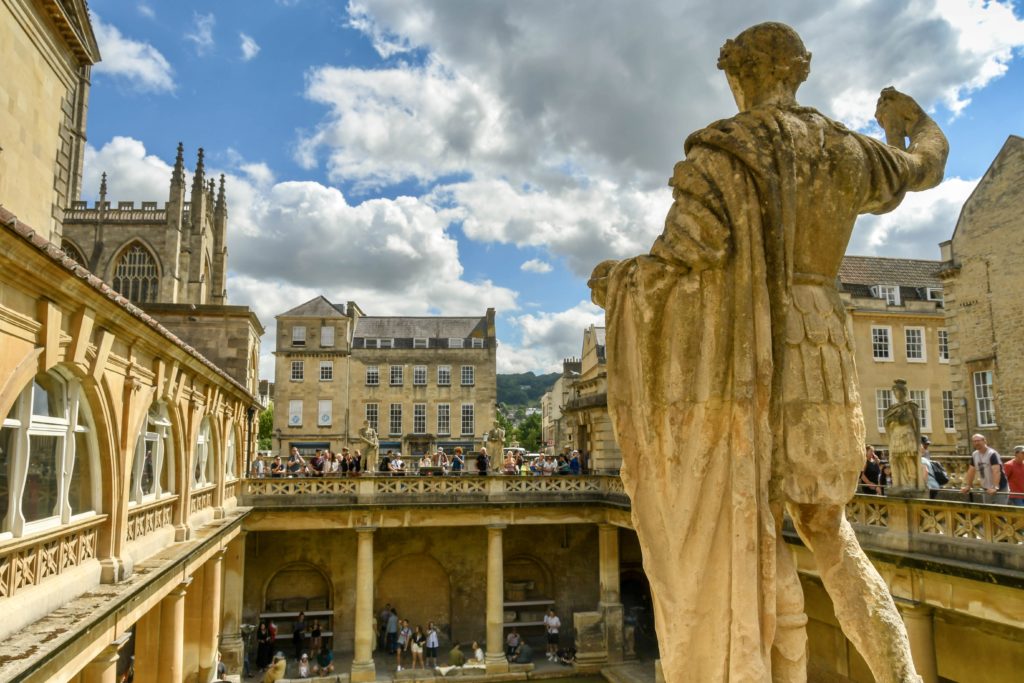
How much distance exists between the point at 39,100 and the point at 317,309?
33.4 meters

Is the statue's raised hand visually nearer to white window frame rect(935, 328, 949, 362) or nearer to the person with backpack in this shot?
the person with backpack

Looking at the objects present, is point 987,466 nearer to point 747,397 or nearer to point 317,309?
point 747,397

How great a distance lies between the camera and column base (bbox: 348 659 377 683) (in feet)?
66.8

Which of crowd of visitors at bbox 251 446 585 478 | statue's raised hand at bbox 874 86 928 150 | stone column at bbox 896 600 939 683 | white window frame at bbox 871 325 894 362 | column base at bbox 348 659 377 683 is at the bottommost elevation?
column base at bbox 348 659 377 683

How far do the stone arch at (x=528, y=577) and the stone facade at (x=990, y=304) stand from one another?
14208 millimetres

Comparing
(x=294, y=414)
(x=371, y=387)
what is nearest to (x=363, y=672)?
(x=294, y=414)

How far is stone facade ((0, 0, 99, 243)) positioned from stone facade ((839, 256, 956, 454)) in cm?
2594

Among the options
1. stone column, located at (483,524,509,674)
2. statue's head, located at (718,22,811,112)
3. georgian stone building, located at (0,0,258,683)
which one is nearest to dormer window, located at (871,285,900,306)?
stone column, located at (483,524,509,674)

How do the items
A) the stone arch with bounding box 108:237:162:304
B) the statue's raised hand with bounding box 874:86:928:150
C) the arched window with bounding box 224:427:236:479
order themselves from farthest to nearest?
the stone arch with bounding box 108:237:162:304 < the arched window with bounding box 224:427:236:479 < the statue's raised hand with bounding box 874:86:928:150

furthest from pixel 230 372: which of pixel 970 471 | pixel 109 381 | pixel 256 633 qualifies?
pixel 970 471

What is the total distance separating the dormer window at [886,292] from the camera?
30.0 m

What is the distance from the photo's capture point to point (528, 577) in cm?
2694

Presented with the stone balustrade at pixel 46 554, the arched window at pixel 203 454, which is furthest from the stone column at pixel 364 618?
the stone balustrade at pixel 46 554

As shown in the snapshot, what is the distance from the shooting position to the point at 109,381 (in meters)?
8.23
